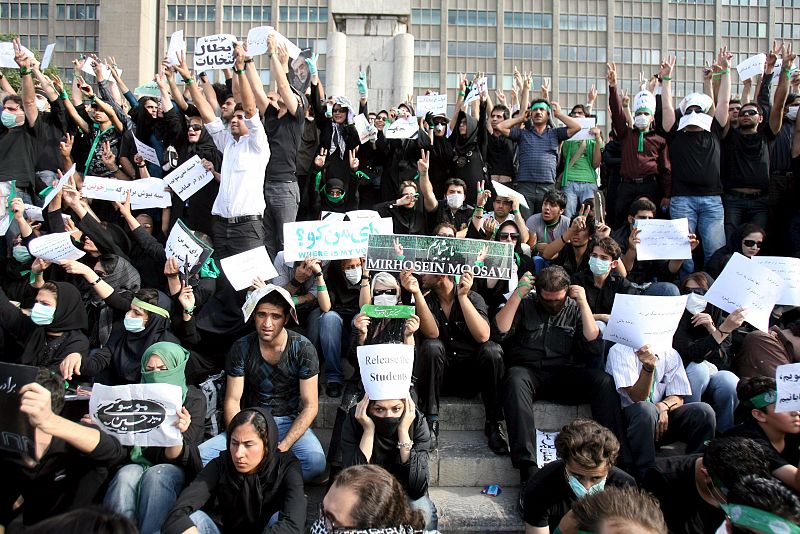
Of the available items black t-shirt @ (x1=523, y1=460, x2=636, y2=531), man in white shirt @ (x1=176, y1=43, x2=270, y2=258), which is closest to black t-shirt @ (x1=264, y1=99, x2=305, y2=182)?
man in white shirt @ (x1=176, y1=43, x2=270, y2=258)

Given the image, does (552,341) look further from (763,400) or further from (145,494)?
(145,494)

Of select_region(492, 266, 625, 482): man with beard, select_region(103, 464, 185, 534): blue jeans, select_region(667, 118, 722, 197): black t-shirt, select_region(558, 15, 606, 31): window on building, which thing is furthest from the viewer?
select_region(558, 15, 606, 31): window on building

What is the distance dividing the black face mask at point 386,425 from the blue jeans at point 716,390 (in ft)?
7.95

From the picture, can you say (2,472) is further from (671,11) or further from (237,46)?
(671,11)

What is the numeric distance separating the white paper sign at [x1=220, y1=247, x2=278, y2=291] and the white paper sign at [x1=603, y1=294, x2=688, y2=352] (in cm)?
294

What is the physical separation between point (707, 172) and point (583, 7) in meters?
74.4

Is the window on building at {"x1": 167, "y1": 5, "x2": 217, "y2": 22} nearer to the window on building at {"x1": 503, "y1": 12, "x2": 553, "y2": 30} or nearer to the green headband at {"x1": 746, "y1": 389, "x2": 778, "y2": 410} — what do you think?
the window on building at {"x1": 503, "y1": 12, "x2": 553, "y2": 30}

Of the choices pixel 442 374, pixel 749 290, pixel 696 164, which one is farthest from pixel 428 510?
pixel 696 164

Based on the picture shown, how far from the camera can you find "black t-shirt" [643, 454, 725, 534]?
3.87m

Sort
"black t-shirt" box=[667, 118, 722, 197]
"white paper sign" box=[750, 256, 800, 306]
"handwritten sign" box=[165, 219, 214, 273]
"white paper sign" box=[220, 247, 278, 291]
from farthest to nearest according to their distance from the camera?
"black t-shirt" box=[667, 118, 722, 197] < "handwritten sign" box=[165, 219, 214, 273] < "white paper sign" box=[750, 256, 800, 306] < "white paper sign" box=[220, 247, 278, 291]

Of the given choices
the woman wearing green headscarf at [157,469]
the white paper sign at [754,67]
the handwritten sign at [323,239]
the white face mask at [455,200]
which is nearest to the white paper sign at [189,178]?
the handwritten sign at [323,239]

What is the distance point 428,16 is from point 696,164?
6934cm

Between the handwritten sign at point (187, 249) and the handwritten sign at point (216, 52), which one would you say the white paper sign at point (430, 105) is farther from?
the handwritten sign at point (187, 249)

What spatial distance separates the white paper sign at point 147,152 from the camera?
8.71m
